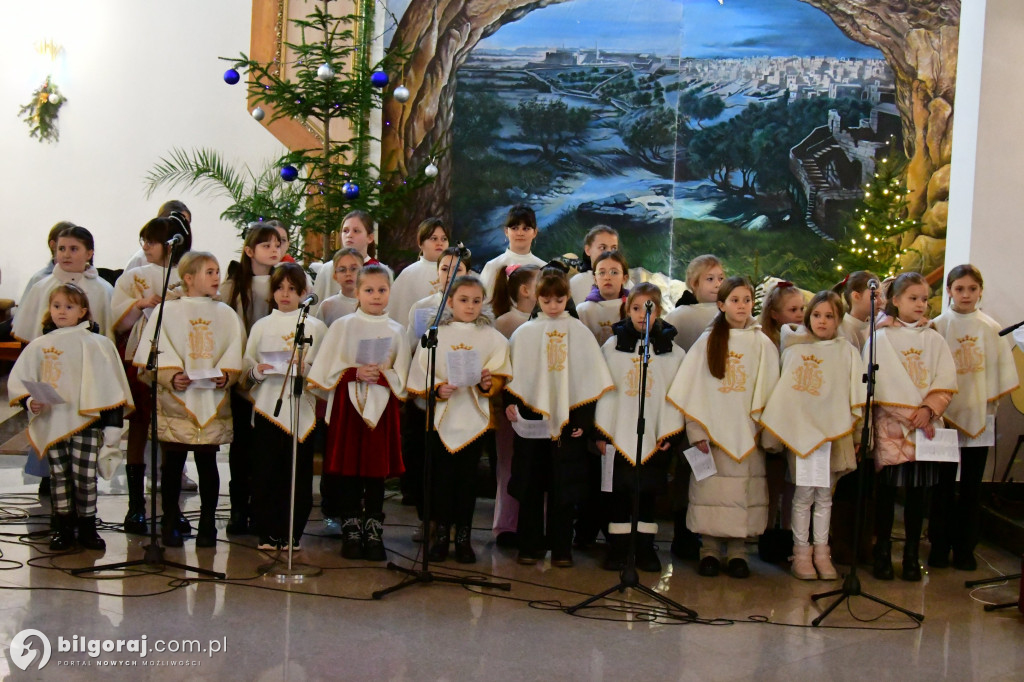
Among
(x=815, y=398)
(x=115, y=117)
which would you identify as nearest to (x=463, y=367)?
(x=815, y=398)

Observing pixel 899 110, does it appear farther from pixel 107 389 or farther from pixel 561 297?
pixel 107 389

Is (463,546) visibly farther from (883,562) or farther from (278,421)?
(883,562)

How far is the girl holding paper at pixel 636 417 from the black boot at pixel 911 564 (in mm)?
1298

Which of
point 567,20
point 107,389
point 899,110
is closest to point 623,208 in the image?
point 567,20

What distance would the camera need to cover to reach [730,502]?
18.8 ft

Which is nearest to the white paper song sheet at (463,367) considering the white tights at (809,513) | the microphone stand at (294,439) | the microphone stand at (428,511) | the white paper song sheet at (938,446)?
the microphone stand at (428,511)

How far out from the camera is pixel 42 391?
17.5 feet

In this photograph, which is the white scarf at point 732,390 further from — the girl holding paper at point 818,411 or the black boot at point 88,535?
the black boot at point 88,535

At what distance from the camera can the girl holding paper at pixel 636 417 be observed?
5.73 meters

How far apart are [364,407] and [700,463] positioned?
1.74m

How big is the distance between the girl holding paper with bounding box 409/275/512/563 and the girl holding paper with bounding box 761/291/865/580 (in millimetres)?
1443

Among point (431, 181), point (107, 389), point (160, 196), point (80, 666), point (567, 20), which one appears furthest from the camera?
point (160, 196)

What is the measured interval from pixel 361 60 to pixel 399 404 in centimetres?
485

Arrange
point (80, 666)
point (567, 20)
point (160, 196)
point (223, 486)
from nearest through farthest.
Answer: point (80, 666) → point (223, 486) → point (567, 20) → point (160, 196)
